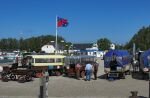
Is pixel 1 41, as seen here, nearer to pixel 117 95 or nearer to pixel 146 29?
pixel 146 29

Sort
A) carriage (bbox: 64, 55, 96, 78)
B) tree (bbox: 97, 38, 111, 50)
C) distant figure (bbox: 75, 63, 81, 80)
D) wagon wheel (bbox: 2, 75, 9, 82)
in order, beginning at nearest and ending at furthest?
wagon wheel (bbox: 2, 75, 9, 82)
distant figure (bbox: 75, 63, 81, 80)
carriage (bbox: 64, 55, 96, 78)
tree (bbox: 97, 38, 111, 50)

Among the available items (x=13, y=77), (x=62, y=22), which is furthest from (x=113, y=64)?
(x=62, y=22)

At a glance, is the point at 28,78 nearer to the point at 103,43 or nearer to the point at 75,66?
the point at 75,66

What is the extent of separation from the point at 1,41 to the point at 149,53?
6108 inches

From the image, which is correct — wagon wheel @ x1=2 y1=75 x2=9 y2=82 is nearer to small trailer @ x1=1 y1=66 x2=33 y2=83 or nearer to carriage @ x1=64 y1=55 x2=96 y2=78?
small trailer @ x1=1 y1=66 x2=33 y2=83

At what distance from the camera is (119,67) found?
3381 cm

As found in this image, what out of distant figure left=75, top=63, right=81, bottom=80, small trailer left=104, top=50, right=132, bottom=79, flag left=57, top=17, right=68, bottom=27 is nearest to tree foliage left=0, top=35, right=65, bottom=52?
flag left=57, top=17, right=68, bottom=27

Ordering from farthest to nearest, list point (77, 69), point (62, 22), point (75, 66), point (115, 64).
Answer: point (62, 22) → point (75, 66) → point (77, 69) → point (115, 64)

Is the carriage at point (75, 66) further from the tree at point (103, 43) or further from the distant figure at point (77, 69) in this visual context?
the tree at point (103, 43)

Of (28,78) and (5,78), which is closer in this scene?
(28,78)

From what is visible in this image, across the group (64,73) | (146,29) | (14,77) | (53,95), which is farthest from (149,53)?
(146,29)

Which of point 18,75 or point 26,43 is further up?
point 26,43

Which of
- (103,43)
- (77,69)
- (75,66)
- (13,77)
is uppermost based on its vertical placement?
(103,43)


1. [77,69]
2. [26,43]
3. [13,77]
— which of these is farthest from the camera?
[26,43]
